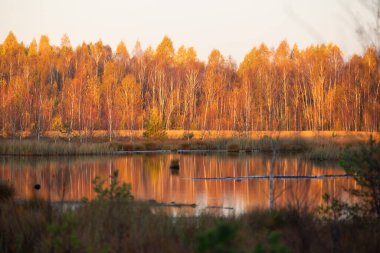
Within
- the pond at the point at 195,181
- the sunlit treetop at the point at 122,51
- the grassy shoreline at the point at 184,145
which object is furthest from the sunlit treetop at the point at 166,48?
the pond at the point at 195,181

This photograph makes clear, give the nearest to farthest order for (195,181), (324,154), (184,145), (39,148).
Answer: (195,181) < (324,154) < (39,148) < (184,145)

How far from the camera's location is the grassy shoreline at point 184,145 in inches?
1379

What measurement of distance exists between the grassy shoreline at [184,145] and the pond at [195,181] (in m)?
1.95

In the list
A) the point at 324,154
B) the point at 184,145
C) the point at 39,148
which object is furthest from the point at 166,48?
the point at 324,154

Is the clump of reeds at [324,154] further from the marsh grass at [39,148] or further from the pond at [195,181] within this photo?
the marsh grass at [39,148]

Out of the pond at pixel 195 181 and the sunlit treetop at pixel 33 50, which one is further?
the sunlit treetop at pixel 33 50

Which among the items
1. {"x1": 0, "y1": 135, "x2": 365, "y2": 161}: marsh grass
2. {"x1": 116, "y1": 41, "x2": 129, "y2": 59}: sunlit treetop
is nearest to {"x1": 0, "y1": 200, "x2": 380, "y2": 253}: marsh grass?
{"x1": 0, "y1": 135, "x2": 365, "y2": 161}: marsh grass

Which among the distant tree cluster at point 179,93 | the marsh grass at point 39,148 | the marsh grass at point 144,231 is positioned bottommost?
the marsh grass at point 144,231

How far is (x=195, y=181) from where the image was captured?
21953 mm

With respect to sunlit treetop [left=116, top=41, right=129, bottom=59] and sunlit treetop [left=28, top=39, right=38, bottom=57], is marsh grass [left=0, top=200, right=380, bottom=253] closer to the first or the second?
sunlit treetop [left=28, top=39, right=38, bottom=57]

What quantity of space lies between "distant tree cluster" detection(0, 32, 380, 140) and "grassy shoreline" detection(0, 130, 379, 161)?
19.6 ft

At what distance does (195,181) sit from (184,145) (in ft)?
74.2

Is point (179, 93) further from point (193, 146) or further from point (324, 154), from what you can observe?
→ point (324, 154)

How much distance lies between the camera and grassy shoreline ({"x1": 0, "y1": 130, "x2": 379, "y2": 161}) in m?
35.0
